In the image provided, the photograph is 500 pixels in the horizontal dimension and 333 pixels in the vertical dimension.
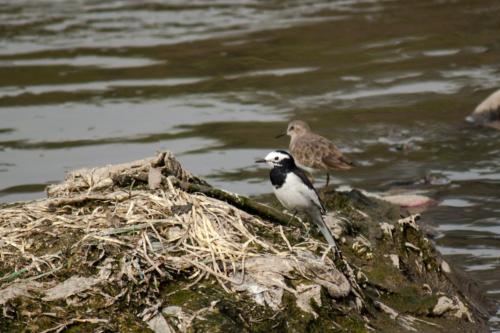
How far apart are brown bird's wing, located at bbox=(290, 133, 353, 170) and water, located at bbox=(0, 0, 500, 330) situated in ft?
3.54

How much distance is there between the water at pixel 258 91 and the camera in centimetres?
1260

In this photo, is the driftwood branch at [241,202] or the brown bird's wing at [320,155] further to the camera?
the brown bird's wing at [320,155]

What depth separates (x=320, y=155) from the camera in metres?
10.9

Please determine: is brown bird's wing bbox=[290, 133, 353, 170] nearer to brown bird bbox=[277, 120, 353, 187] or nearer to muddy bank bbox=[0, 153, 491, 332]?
brown bird bbox=[277, 120, 353, 187]

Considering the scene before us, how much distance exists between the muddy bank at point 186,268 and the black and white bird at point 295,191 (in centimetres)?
14

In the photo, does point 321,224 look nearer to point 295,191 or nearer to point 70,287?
point 295,191

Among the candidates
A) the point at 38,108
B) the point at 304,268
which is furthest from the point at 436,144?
the point at 304,268

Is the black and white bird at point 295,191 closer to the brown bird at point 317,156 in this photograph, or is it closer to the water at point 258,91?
the water at point 258,91

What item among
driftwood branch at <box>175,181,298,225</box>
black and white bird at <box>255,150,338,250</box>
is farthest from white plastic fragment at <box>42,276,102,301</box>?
black and white bird at <box>255,150,338,250</box>

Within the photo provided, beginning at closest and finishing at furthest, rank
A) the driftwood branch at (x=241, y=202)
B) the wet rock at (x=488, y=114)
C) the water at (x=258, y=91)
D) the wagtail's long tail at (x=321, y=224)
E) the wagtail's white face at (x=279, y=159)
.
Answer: the wagtail's long tail at (x=321, y=224) → the driftwood branch at (x=241, y=202) → the wagtail's white face at (x=279, y=159) → the water at (x=258, y=91) → the wet rock at (x=488, y=114)

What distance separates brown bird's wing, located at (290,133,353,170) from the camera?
10.9 metres

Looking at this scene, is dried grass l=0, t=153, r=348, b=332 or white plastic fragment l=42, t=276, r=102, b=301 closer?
white plastic fragment l=42, t=276, r=102, b=301

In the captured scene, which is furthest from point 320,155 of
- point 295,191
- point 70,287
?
point 70,287

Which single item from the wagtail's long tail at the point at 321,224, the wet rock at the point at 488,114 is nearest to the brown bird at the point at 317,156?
the wagtail's long tail at the point at 321,224
